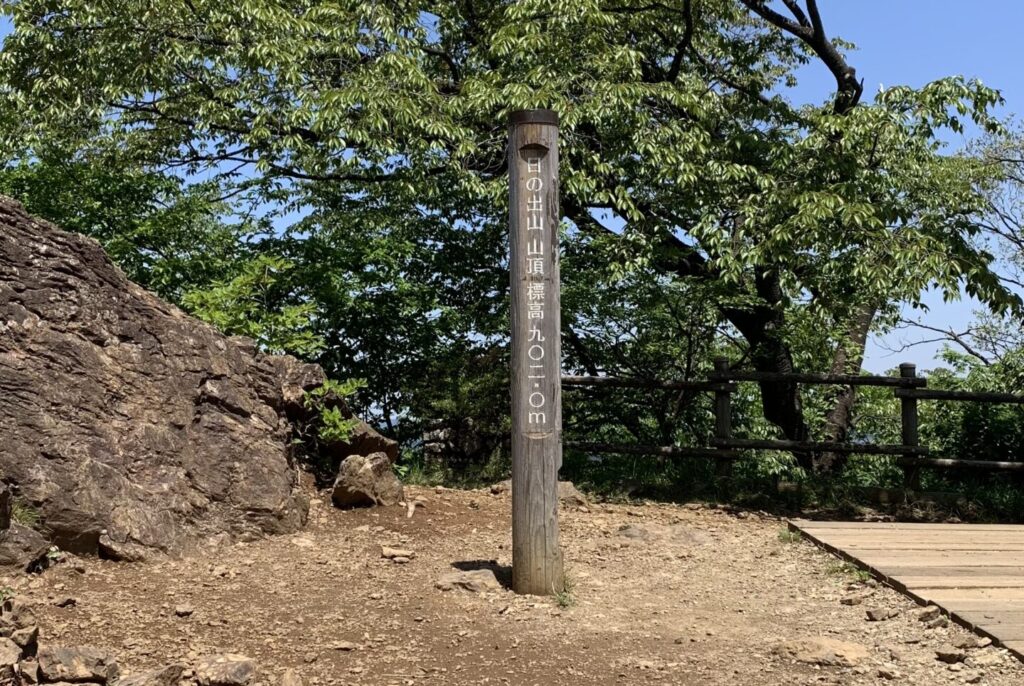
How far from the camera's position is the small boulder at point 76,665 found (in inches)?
144

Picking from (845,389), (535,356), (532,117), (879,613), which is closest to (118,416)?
(535,356)

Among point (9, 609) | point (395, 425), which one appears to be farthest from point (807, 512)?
point (9, 609)

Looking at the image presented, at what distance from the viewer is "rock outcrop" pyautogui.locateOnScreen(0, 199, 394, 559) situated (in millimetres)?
5387

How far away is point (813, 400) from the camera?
11266 mm

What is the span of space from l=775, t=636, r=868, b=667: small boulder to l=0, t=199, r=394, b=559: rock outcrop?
3188 mm

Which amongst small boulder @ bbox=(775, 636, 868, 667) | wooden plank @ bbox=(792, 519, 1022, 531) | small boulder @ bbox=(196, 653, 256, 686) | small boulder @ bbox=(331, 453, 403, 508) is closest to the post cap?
small boulder @ bbox=(331, 453, 403, 508)

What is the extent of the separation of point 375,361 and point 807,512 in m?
4.36

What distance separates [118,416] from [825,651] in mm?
4154

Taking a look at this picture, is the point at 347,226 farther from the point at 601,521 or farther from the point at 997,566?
the point at 997,566

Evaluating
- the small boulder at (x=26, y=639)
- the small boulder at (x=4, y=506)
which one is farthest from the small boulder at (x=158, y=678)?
the small boulder at (x=4, y=506)

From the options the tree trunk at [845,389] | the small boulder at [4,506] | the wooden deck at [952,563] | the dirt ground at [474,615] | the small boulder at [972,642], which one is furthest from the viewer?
the tree trunk at [845,389]

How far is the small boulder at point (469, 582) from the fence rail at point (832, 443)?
4.04 meters

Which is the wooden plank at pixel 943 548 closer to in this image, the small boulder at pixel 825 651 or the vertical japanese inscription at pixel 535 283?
the small boulder at pixel 825 651

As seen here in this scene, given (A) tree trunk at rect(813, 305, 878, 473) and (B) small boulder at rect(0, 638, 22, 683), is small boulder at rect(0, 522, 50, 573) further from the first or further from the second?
(A) tree trunk at rect(813, 305, 878, 473)
